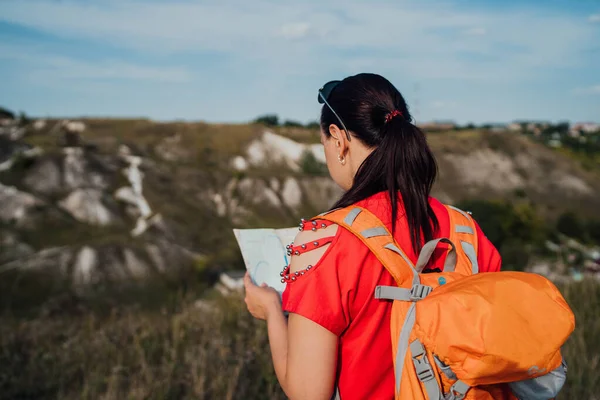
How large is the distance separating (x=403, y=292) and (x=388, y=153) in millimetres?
418

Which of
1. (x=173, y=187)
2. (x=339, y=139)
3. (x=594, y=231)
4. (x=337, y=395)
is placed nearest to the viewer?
(x=337, y=395)

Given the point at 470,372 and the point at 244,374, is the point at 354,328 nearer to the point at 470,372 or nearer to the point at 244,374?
the point at 470,372

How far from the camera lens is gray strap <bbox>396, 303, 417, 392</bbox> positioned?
151cm

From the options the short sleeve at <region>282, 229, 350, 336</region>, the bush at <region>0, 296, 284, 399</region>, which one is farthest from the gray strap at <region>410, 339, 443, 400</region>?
the bush at <region>0, 296, 284, 399</region>

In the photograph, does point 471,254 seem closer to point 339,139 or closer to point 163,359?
point 339,139

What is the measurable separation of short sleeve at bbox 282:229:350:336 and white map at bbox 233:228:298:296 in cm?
40

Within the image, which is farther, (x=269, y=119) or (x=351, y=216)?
(x=269, y=119)

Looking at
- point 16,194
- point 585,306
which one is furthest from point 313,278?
point 16,194

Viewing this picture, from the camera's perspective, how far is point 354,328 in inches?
64.3

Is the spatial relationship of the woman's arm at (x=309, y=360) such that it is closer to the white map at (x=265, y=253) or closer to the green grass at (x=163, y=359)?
the white map at (x=265, y=253)

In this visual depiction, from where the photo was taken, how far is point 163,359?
3.67 meters

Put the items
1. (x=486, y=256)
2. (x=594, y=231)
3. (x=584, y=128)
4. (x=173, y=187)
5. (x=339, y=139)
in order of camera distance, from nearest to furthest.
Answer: (x=339, y=139), (x=486, y=256), (x=173, y=187), (x=594, y=231), (x=584, y=128)

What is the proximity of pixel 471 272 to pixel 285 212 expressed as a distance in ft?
159

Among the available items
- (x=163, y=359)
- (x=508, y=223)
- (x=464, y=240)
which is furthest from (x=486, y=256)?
(x=508, y=223)
